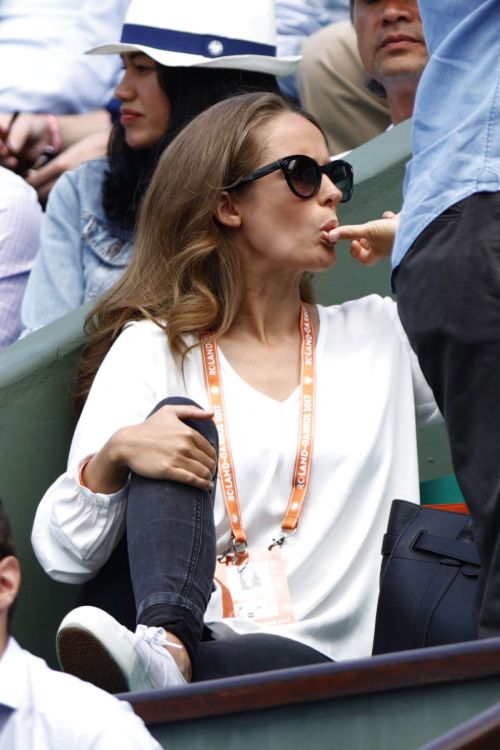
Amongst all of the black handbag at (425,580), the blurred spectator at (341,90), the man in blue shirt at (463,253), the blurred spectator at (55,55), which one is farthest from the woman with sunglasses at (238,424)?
the blurred spectator at (55,55)

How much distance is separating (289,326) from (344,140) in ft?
5.89

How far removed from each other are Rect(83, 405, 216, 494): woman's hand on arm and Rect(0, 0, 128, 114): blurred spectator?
2181 millimetres

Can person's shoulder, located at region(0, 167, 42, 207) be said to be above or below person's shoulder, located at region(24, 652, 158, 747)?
below

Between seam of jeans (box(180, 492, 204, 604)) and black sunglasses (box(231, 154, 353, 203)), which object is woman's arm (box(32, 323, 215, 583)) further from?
black sunglasses (box(231, 154, 353, 203))

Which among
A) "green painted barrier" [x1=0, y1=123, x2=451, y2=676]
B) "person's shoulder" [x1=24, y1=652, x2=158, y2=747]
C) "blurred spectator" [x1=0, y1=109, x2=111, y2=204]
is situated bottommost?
"green painted barrier" [x1=0, y1=123, x2=451, y2=676]

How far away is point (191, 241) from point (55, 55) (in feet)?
5.94

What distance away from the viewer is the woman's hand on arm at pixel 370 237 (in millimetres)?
3199

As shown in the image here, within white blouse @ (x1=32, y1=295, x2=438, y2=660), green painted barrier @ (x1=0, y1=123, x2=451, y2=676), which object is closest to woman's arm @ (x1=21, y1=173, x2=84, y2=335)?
green painted barrier @ (x1=0, y1=123, x2=451, y2=676)

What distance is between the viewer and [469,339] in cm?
219

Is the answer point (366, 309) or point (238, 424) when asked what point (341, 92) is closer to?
point (366, 309)

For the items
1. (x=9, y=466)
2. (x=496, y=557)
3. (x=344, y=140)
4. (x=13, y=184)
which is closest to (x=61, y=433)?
(x=9, y=466)

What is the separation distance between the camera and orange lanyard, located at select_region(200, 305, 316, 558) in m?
3.02

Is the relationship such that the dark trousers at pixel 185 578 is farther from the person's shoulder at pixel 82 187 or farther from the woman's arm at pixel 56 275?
the person's shoulder at pixel 82 187

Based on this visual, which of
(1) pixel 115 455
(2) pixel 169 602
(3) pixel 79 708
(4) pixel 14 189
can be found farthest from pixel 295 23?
(3) pixel 79 708
